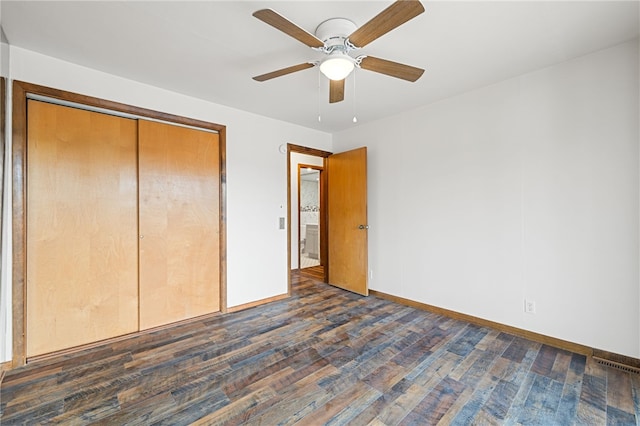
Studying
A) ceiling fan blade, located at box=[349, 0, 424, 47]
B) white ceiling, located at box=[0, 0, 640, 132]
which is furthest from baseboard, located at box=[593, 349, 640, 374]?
ceiling fan blade, located at box=[349, 0, 424, 47]

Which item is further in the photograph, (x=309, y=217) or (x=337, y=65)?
(x=309, y=217)

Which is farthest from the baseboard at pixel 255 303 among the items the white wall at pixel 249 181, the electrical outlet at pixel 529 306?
the electrical outlet at pixel 529 306

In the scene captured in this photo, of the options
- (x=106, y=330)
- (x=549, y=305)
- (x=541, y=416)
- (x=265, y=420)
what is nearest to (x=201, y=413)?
(x=265, y=420)

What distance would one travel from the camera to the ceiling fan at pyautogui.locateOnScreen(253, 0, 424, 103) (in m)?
1.37

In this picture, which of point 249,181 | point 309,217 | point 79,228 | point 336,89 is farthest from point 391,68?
point 309,217

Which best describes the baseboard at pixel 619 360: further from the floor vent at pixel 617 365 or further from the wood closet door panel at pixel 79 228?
the wood closet door panel at pixel 79 228

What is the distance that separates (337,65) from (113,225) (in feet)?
7.96

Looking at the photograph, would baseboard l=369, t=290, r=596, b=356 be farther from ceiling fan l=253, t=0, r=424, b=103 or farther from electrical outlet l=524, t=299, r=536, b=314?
ceiling fan l=253, t=0, r=424, b=103

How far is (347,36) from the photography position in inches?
68.5

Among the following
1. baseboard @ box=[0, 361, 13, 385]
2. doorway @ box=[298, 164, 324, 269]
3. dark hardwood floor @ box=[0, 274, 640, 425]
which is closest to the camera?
dark hardwood floor @ box=[0, 274, 640, 425]

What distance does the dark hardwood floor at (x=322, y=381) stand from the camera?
1.59 m

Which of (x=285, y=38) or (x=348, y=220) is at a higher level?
(x=285, y=38)

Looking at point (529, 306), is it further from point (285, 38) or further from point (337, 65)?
point (285, 38)

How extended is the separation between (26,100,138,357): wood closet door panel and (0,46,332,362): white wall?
0.35 m
